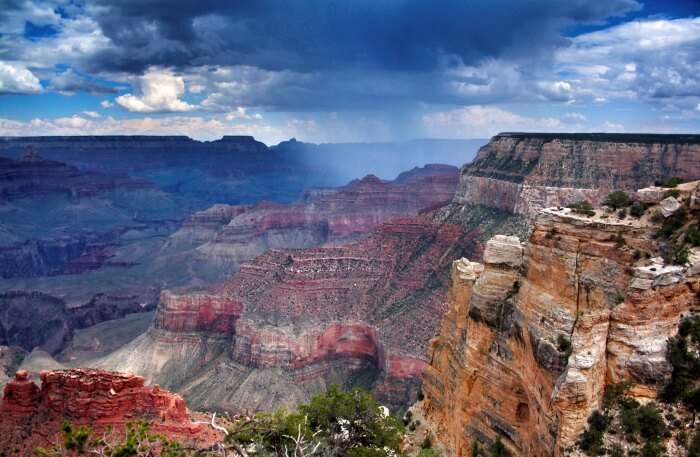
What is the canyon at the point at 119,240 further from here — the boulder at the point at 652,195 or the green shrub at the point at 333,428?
the boulder at the point at 652,195

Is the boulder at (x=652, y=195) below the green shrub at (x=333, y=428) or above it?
above

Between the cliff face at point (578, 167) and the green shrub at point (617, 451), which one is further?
the cliff face at point (578, 167)

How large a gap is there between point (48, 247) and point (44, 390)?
13414cm

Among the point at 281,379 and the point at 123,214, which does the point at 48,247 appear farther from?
the point at 281,379

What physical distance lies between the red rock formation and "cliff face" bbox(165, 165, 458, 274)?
91375 mm

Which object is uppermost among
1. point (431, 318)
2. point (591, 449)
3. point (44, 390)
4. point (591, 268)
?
point (591, 268)

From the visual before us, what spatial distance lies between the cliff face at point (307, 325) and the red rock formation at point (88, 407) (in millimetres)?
29063

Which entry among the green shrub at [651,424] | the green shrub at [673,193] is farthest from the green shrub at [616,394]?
the green shrub at [673,193]

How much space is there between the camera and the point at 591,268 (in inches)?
796

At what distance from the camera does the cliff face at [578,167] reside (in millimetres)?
58750

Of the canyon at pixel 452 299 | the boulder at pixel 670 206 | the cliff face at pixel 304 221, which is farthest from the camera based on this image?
the cliff face at pixel 304 221

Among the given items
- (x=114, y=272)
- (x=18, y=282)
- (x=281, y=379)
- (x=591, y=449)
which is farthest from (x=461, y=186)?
(x=18, y=282)

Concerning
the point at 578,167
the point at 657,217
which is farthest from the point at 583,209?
the point at 578,167

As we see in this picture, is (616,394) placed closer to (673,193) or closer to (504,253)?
(673,193)
